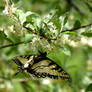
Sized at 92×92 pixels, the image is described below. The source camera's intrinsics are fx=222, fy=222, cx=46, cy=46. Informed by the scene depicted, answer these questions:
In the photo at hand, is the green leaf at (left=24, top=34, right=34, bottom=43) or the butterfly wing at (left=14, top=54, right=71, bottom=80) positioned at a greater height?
the green leaf at (left=24, top=34, right=34, bottom=43)

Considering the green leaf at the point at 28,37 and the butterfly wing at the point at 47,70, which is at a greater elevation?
the green leaf at the point at 28,37

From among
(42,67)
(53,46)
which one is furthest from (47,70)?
(53,46)

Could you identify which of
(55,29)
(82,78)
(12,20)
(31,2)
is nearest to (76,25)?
(55,29)

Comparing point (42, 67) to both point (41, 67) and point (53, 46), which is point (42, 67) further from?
point (53, 46)

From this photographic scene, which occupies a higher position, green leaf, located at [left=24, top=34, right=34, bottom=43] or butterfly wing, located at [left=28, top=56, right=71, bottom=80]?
green leaf, located at [left=24, top=34, right=34, bottom=43]

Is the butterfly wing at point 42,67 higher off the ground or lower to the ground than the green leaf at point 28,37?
lower
